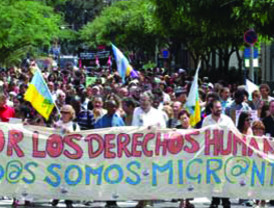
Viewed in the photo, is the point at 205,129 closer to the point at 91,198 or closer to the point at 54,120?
the point at 91,198

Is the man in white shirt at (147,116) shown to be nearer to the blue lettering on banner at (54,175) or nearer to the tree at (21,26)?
the blue lettering on banner at (54,175)

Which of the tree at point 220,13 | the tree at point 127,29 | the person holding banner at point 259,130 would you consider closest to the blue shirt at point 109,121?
the person holding banner at point 259,130

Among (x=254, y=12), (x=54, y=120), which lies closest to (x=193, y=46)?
(x=254, y=12)

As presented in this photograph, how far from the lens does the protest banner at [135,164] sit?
11938 millimetres

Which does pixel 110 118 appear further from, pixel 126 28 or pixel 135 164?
pixel 126 28

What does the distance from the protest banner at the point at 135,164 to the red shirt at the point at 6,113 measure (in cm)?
227

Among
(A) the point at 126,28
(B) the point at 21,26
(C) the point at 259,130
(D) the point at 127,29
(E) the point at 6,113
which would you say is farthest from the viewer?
(A) the point at 126,28

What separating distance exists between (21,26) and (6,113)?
20.4 m

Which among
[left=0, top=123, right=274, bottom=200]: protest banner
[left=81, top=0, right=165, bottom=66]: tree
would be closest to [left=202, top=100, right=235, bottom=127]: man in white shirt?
[left=0, top=123, right=274, bottom=200]: protest banner

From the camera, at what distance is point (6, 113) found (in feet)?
47.2

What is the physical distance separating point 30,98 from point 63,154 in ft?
5.35

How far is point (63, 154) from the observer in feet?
39.3

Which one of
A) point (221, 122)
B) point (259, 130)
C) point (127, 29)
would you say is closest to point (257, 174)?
point (259, 130)

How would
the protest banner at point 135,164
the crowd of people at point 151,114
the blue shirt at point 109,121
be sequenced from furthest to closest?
the blue shirt at point 109,121
the crowd of people at point 151,114
the protest banner at point 135,164
